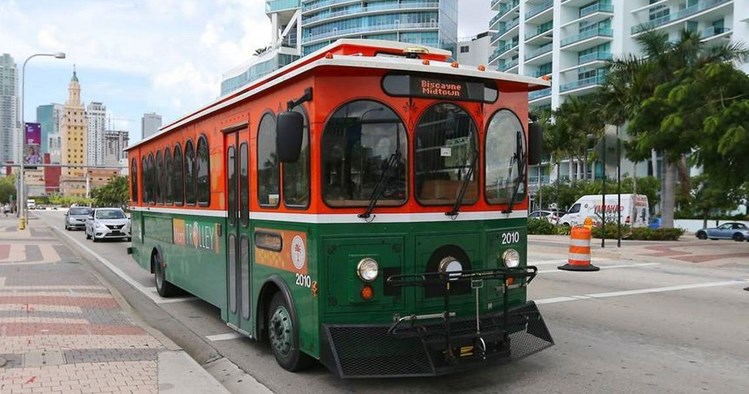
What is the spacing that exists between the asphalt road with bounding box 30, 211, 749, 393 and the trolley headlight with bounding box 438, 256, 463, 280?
1037 mm

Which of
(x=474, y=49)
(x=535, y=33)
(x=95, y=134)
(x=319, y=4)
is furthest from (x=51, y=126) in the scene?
(x=535, y=33)

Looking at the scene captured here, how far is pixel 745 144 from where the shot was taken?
1514 cm

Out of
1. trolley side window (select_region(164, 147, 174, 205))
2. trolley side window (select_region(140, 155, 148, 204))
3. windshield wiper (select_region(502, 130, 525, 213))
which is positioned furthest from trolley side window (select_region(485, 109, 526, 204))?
trolley side window (select_region(140, 155, 148, 204))

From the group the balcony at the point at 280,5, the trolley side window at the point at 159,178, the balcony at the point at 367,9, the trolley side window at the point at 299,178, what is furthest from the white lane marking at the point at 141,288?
the balcony at the point at 280,5

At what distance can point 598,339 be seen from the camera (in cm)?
726

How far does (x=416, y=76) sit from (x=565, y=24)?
74.2 metres

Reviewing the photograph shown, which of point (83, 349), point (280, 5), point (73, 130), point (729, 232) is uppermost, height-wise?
point (280, 5)

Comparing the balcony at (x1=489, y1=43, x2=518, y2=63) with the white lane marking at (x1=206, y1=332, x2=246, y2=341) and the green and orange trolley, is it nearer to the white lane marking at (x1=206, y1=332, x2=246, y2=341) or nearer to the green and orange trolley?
the white lane marking at (x1=206, y1=332, x2=246, y2=341)

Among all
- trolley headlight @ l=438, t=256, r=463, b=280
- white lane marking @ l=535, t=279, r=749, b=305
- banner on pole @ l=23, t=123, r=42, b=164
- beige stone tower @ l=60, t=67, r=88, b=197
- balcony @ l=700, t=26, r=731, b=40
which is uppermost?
balcony @ l=700, t=26, r=731, b=40

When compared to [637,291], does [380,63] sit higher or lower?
higher

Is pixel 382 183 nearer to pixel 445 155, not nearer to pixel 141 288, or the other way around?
pixel 445 155

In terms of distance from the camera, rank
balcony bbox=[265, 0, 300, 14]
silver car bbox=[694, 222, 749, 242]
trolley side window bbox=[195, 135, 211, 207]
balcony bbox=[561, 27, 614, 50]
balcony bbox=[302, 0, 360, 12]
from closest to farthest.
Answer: trolley side window bbox=[195, 135, 211, 207], silver car bbox=[694, 222, 749, 242], balcony bbox=[561, 27, 614, 50], balcony bbox=[302, 0, 360, 12], balcony bbox=[265, 0, 300, 14]

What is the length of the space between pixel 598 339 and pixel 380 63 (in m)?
4.46

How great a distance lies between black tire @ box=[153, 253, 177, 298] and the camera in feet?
33.1
